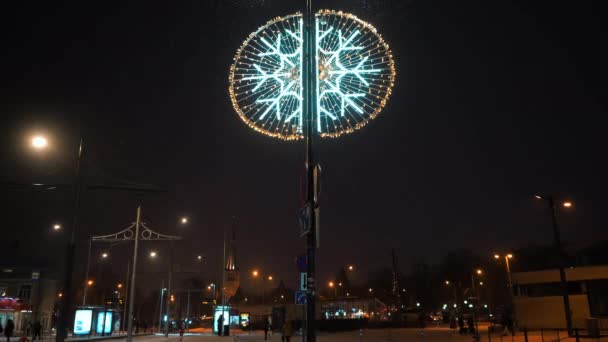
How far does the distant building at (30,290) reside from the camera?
5527 centimetres

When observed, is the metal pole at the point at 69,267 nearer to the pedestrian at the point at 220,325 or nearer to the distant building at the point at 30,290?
the pedestrian at the point at 220,325

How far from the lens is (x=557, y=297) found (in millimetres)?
48250

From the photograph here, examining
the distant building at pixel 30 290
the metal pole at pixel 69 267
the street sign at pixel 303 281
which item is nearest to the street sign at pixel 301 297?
the street sign at pixel 303 281

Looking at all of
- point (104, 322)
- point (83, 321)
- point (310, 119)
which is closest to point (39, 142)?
point (310, 119)

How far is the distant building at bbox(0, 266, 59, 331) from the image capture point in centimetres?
Result: 5527

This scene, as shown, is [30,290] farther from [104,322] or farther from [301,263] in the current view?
[301,263]

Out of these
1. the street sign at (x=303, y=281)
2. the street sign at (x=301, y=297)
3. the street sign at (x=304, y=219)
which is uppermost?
the street sign at (x=304, y=219)

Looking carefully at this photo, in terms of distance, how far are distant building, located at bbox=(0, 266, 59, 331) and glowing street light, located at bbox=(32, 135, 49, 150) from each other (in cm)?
4189

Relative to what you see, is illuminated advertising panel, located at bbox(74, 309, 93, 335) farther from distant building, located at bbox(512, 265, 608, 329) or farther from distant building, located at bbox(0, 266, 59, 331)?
distant building, located at bbox(512, 265, 608, 329)

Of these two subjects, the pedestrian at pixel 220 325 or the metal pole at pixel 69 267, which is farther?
the pedestrian at pixel 220 325

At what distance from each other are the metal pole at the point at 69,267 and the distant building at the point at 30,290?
40971mm

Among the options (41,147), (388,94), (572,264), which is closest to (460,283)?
(572,264)

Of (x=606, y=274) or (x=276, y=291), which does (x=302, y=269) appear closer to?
(x=606, y=274)

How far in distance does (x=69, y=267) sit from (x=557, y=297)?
141 ft
